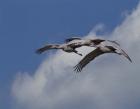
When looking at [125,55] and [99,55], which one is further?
[99,55]

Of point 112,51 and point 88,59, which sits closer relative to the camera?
point 112,51

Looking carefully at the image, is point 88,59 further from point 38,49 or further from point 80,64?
point 38,49

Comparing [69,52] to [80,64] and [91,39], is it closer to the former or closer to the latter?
[91,39]

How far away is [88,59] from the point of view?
27094 millimetres

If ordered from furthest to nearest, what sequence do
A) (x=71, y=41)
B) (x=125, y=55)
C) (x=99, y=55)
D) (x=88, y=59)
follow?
(x=88, y=59)
(x=99, y=55)
(x=71, y=41)
(x=125, y=55)

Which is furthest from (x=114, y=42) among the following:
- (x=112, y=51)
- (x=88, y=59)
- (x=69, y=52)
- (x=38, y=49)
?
(x=88, y=59)

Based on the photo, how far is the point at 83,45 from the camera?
66.9ft

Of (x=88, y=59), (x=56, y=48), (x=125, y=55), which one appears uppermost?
(x=88, y=59)

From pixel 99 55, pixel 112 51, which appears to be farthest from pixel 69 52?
pixel 99 55

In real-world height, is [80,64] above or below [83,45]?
above

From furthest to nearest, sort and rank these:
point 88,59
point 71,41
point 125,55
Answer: point 88,59
point 71,41
point 125,55

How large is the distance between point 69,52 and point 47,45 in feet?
7.59

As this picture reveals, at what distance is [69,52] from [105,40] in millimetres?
1966

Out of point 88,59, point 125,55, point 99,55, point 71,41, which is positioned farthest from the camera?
point 88,59
